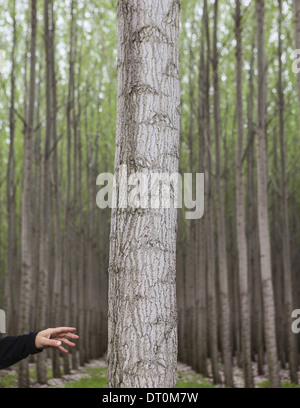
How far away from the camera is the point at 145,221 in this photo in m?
2.55

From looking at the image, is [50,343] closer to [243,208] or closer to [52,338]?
[52,338]

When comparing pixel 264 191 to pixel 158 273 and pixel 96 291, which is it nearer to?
pixel 158 273

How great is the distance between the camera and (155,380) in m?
2.47

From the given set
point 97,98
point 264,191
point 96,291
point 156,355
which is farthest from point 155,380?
point 96,291

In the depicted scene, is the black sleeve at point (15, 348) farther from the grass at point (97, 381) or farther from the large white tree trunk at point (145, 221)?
the grass at point (97, 381)

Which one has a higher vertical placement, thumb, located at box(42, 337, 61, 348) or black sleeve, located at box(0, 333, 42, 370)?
thumb, located at box(42, 337, 61, 348)

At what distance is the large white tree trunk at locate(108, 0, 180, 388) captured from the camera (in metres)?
2.48

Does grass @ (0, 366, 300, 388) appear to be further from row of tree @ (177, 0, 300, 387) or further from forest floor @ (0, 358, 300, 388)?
row of tree @ (177, 0, 300, 387)
